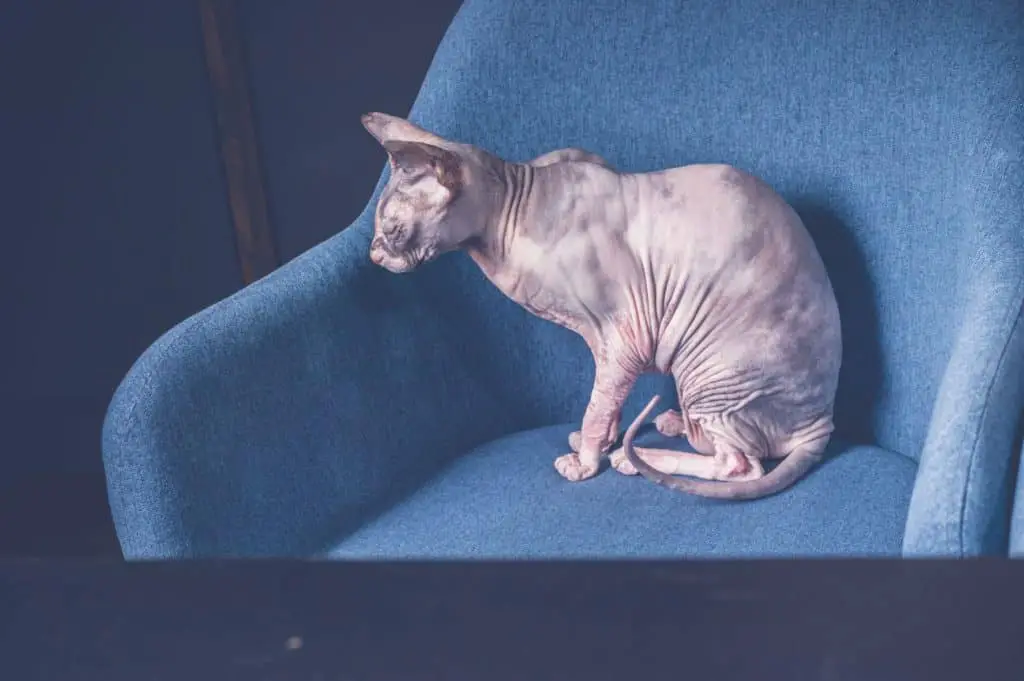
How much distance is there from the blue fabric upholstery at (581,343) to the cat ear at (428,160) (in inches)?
7.4

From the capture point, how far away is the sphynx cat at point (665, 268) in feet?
3.48

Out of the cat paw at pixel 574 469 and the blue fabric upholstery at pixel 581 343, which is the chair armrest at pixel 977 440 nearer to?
the blue fabric upholstery at pixel 581 343

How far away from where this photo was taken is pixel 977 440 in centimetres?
83

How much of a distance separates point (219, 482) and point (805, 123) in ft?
2.42

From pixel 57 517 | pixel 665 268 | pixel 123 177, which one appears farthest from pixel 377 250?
pixel 57 517

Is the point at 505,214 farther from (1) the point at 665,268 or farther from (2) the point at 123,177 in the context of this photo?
(2) the point at 123,177

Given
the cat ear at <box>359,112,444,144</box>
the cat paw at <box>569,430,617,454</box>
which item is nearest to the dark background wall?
the cat ear at <box>359,112,444,144</box>

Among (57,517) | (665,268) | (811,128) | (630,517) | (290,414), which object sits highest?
(811,128)

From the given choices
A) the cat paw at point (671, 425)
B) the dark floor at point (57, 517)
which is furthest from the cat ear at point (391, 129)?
the dark floor at point (57, 517)

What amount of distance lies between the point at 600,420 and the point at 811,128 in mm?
404

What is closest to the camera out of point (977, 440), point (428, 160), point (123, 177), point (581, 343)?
point (977, 440)

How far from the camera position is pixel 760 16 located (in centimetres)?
116

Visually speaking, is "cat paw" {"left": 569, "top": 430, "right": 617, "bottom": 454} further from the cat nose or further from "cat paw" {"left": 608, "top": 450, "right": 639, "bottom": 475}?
the cat nose

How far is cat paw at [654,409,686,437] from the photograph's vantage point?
1.24m
